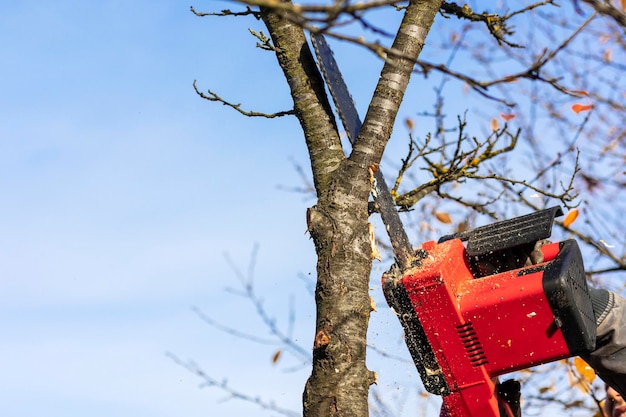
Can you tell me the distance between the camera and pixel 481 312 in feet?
8.80

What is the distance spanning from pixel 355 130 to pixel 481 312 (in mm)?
836

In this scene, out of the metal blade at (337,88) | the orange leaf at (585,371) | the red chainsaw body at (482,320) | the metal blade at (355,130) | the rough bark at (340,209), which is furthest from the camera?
the orange leaf at (585,371)

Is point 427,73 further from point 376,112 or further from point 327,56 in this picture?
point 327,56

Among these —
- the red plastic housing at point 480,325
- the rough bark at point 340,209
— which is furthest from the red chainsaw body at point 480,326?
the rough bark at point 340,209

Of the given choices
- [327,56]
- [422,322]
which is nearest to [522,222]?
[422,322]

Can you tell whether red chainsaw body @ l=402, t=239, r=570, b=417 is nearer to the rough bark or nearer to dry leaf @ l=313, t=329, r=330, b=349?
the rough bark

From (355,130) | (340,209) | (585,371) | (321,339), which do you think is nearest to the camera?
(321,339)

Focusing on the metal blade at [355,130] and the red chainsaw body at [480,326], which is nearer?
the red chainsaw body at [480,326]

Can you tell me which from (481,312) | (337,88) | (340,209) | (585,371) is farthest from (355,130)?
(585,371)

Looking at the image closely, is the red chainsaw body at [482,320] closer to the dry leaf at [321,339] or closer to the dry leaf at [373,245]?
the dry leaf at [373,245]

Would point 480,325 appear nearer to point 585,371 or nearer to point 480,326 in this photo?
point 480,326

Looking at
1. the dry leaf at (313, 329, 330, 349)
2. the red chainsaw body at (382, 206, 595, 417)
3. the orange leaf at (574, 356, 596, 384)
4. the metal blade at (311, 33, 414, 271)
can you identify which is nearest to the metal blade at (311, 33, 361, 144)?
the metal blade at (311, 33, 414, 271)

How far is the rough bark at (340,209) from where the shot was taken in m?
2.46

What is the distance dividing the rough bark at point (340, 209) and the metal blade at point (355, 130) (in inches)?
2.2
